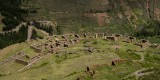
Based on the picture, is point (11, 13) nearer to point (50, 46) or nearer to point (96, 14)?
point (96, 14)

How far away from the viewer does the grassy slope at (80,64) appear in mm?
57781

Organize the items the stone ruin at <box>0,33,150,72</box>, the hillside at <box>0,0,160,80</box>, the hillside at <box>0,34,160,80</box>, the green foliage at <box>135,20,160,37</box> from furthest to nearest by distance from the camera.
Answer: the green foliage at <box>135,20,160,37</box>, the stone ruin at <box>0,33,150,72</box>, the hillside at <box>0,0,160,80</box>, the hillside at <box>0,34,160,80</box>

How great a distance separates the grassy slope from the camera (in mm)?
57781

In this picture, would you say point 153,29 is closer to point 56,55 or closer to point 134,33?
point 134,33

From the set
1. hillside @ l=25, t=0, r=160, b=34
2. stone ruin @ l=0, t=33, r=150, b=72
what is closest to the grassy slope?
stone ruin @ l=0, t=33, r=150, b=72

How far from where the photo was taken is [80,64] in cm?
6612

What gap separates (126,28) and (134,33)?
5920mm

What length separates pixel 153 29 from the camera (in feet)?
495

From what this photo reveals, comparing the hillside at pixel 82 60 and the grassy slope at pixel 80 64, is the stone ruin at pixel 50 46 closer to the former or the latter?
the hillside at pixel 82 60

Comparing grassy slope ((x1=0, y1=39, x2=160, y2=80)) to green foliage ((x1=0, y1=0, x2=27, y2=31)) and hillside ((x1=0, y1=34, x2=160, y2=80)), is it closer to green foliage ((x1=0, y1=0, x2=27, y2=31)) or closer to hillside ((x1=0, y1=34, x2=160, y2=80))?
hillside ((x1=0, y1=34, x2=160, y2=80))

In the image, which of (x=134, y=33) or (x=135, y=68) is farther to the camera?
(x=134, y=33)

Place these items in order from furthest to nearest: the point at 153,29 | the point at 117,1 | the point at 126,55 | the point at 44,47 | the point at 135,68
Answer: the point at 117,1 → the point at 153,29 → the point at 44,47 → the point at 126,55 → the point at 135,68

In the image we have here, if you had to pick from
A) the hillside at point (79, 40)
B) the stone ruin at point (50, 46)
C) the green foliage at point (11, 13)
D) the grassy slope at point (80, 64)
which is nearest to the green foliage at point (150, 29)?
the hillside at point (79, 40)

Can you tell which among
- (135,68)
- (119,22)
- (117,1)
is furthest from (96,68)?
(117,1)
